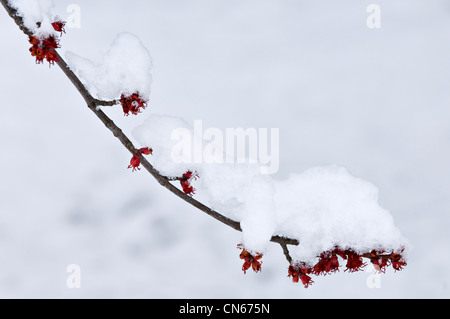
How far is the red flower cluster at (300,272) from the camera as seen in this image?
2859 mm

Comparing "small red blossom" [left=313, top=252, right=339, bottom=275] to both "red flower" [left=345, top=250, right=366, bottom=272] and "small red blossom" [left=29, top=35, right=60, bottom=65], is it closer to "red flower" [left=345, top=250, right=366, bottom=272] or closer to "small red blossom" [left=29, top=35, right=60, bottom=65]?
"red flower" [left=345, top=250, right=366, bottom=272]

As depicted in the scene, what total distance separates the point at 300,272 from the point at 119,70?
5.02ft

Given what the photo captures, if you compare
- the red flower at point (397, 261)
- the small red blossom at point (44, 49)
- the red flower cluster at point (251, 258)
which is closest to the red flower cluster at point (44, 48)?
the small red blossom at point (44, 49)

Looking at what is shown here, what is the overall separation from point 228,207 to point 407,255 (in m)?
1.00

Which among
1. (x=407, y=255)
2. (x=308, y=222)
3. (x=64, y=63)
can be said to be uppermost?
(x=64, y=63)

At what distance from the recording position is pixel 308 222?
2.88 metres

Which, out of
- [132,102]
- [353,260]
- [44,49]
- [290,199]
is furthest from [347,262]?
[44,49]

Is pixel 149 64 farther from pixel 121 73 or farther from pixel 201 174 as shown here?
pixel 201 174

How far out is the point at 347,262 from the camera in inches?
112

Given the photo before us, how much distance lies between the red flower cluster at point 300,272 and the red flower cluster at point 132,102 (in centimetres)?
123

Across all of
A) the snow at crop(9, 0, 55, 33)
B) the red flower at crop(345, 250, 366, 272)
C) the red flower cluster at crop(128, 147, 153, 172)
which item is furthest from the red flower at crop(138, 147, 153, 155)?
the red flower at crop(345, 250, 366, 272)

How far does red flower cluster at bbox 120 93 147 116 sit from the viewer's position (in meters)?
2.95

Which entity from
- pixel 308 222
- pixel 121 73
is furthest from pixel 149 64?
pixel 308 222

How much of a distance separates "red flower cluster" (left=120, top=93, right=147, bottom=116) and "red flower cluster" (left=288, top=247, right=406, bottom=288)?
1.23 m
